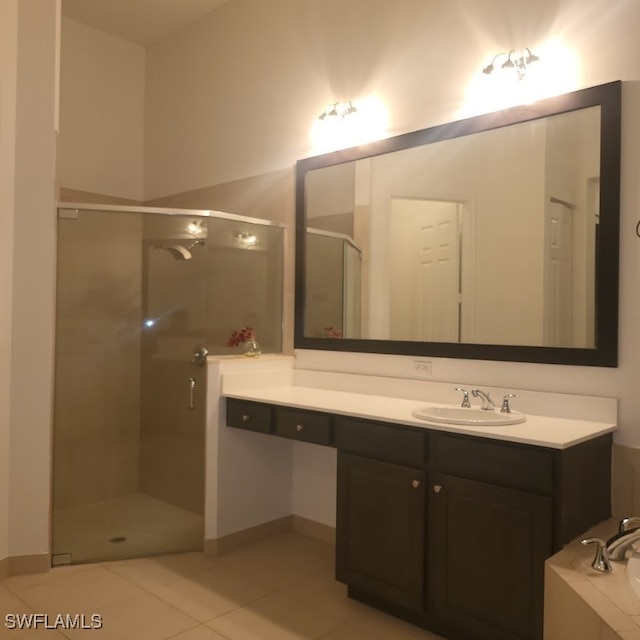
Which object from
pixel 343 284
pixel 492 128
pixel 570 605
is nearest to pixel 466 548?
pixel 570 605

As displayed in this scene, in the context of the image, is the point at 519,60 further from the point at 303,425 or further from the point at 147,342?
the point at 147,342

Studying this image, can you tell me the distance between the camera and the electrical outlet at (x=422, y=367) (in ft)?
8.91

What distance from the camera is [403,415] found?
2.31 metres

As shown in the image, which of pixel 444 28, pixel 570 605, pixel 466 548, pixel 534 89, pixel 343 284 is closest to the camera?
pixel 570 605

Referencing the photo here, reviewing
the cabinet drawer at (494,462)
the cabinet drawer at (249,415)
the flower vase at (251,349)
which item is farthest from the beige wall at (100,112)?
the cabinet drawer at (494,462)

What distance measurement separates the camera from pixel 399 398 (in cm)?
278

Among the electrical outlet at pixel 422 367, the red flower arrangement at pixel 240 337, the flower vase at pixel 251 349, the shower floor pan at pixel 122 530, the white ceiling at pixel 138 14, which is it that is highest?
the white ceiling at pixel 138 14

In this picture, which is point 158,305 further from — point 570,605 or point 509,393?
point 570,605

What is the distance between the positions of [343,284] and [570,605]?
1861mm

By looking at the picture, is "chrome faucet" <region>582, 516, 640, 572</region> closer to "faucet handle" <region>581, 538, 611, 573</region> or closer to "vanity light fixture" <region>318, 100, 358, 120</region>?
"faucet handle" <region>581, 538, 611, 573</region>

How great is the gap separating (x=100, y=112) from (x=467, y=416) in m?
3.30

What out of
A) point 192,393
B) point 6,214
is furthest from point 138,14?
point 192,393

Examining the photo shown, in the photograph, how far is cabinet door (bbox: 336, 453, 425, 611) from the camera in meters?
2.18

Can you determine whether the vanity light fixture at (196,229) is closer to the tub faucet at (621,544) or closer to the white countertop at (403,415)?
the white countertop at (403,415)
